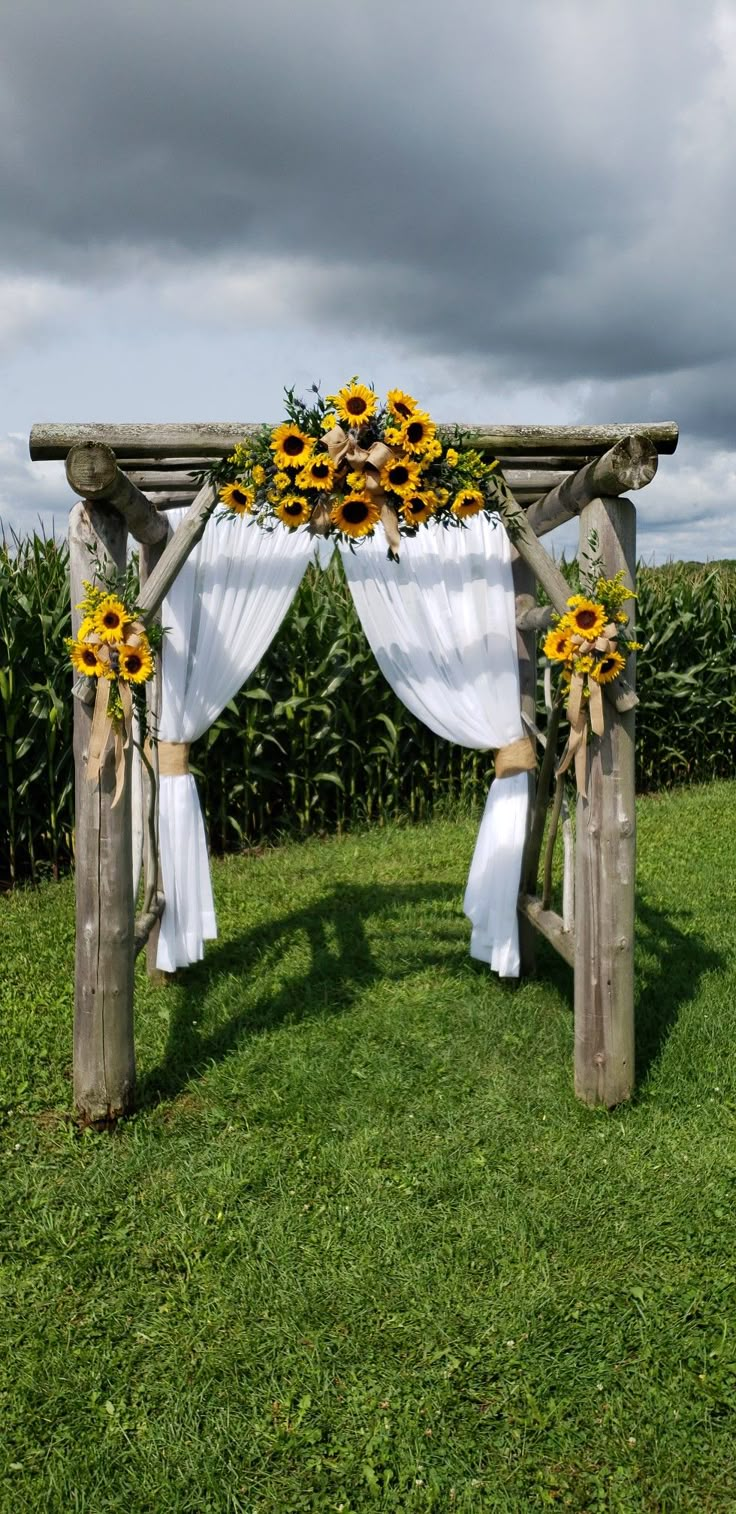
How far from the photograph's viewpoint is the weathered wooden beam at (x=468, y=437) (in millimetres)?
3729

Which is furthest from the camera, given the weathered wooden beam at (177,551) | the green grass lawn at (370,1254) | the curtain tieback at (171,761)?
the curtain tieback at (171,761)

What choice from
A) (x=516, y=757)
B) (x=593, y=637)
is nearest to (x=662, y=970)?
(x=516, y=757)

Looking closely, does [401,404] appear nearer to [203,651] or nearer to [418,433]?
[418,433]

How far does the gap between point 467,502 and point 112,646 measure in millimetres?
1332

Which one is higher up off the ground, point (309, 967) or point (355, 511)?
point (355, 511)

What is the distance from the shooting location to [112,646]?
353cm

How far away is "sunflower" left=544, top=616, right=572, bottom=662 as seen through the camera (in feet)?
11.7

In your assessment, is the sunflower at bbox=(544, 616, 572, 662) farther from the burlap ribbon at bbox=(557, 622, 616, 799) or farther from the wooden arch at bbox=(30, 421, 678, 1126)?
the wooden arch at bbox=(30, 421, 678, 1126)

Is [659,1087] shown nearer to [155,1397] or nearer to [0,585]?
[155,1397]

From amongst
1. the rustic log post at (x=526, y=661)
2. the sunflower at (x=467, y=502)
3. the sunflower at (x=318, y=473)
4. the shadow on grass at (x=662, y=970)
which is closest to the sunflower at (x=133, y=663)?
the sunflower at (x=318, y=473)

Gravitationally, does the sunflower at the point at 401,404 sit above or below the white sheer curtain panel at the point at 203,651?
above

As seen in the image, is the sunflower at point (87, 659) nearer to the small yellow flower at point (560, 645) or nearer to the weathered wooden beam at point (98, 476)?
the weathered wooden beam at point (98, 476)

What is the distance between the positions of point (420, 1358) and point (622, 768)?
2003mm

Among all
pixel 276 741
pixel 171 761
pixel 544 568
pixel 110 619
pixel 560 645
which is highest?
pixel 544 568
